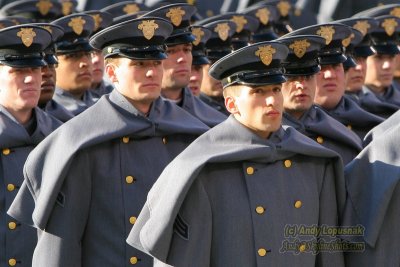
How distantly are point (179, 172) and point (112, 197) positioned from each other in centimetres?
91

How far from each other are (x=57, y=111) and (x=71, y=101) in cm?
100

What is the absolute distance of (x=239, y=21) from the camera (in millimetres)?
13578

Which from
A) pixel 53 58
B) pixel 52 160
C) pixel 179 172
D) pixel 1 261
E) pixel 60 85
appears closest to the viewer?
pixel 179 172

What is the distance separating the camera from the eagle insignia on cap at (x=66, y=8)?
14.5m

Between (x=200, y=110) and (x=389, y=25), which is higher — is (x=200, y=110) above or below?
below

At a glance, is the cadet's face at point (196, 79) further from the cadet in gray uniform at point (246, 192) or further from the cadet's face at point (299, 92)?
the cadet in gray uniform at point (246, 192)

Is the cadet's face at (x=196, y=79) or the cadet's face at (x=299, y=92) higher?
the cadet's face at (x=196, y=79)

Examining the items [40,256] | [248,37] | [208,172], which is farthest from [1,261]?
[248,37]

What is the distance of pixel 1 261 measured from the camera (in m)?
9.73

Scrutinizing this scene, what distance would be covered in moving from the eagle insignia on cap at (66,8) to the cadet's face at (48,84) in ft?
11.4

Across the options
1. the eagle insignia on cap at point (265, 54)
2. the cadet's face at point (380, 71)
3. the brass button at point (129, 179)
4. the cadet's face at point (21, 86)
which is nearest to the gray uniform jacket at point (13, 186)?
the cadet's face at point (21, 86)

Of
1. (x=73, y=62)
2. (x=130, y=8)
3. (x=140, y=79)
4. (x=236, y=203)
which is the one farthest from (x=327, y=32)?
(x=130, y=8)

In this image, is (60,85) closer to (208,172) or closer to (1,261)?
(1,261)

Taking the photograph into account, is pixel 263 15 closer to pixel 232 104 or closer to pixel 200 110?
pixel 200 110
